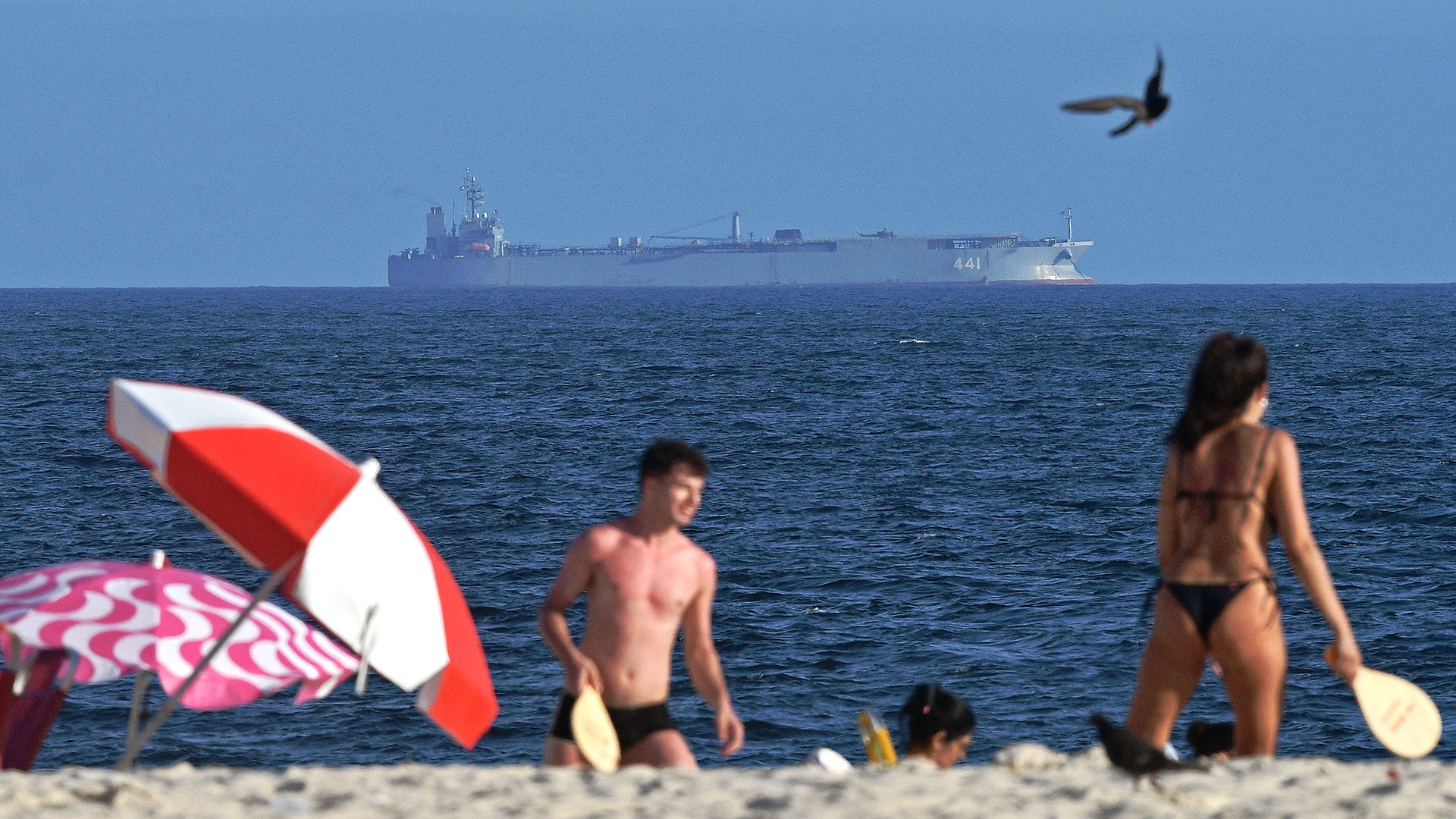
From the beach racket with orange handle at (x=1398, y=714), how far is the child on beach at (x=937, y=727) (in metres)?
1.49

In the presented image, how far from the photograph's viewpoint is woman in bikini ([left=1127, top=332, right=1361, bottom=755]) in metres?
5.25

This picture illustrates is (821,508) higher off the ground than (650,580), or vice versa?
(650,580)

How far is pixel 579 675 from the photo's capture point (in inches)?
222

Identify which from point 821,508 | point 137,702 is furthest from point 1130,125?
point 821,508

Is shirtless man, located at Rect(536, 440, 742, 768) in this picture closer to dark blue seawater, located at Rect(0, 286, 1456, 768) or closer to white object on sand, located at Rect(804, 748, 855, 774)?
white object on sand, located at Rect(804, 748, 855, 774)

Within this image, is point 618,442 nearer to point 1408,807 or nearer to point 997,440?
point 997,440

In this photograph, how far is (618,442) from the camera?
119ft

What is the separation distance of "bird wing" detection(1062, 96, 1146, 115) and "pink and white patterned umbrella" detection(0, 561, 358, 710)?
361cm

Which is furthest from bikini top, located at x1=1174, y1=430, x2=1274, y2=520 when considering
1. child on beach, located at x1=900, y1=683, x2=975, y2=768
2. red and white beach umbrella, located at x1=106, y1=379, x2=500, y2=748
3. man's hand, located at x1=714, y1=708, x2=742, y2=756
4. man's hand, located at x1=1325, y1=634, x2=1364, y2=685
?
red and white beach umbrella, located at x1=106, y1=379, x2=500, y2=748

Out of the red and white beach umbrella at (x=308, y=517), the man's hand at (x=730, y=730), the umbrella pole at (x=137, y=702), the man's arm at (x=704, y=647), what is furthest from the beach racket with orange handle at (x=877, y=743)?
the umbrella pole at (x=137, y=702)

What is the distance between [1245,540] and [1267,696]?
0.57 metres

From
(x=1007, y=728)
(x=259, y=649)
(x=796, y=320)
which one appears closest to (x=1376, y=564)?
(x=1007, y=728)

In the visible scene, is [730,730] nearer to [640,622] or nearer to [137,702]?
[640,622]

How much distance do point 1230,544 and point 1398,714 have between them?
1.10 meters
